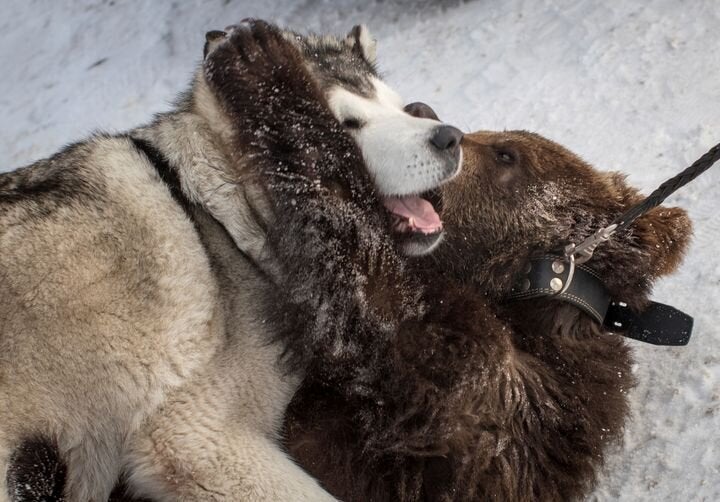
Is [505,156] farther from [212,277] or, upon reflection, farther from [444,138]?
[212,277]

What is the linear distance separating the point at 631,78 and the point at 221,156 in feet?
13.9

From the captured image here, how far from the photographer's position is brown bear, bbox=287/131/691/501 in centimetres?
305

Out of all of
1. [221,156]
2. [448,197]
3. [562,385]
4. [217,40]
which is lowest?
[562,385]

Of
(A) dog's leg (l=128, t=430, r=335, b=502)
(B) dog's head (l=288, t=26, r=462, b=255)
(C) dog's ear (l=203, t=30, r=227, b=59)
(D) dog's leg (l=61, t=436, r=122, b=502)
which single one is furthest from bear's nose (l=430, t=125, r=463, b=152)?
(D) dog's leg (l=61, t=436, r=122, b=502)

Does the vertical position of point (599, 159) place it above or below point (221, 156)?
below

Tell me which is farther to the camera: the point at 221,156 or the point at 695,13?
the point at 695,13

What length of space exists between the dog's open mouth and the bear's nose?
27 cm

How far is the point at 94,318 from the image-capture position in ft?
9.83

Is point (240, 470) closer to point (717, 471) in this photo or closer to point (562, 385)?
point (562, 385)

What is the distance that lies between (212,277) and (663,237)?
1.97 meters

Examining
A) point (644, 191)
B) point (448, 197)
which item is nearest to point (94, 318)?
point (448, 197)

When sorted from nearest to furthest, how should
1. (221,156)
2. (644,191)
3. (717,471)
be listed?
1. (717,471)
2. (221,156)
3. (644,191)

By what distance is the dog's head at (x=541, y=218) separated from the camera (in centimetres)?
328

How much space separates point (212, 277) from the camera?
3252 millimetres
